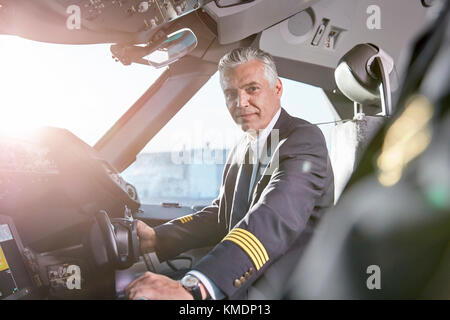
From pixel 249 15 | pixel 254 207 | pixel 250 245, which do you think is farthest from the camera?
pixel 249 15

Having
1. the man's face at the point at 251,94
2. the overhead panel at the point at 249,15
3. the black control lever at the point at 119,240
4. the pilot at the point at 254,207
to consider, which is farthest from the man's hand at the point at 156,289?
the overhead panel at the point at 249,15

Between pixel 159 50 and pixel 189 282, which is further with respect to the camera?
pixel 159 50

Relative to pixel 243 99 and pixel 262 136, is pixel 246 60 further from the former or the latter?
pixel 262 136

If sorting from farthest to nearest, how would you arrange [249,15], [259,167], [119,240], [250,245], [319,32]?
[319,32], [249,15], [259,167], [119,240], [250,245]

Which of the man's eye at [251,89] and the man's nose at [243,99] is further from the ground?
the man's eye at [251,89]

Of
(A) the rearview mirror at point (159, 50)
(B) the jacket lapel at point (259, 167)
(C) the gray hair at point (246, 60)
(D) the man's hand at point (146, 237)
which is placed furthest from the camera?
(A) the rearview mirror at point (159, 50)

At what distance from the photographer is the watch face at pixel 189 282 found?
0.79 m

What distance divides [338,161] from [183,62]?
1.67m

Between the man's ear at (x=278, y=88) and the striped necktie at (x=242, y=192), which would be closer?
the striped necktie at (x=242, y=192)

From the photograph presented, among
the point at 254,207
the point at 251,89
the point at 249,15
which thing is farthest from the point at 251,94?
the point at 249,15

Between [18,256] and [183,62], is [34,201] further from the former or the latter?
[183,62]

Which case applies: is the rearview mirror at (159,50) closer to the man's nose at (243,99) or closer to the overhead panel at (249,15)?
the overhead panel at (249,15)

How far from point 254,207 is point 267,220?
2.1 inches

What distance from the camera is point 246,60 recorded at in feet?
4.97
